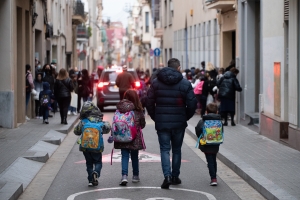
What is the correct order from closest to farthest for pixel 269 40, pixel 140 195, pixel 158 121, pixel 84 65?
1. pixel 140 195
2. pixel 158 121
3. pixel 269 40
4. pixel 84 65

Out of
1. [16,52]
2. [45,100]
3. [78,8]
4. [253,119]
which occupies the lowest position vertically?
[253,119]

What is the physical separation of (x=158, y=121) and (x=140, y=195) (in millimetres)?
1227

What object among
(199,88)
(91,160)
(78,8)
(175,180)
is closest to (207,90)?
(199,88)

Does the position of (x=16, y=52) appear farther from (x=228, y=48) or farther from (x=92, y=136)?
(x=92, y=136)

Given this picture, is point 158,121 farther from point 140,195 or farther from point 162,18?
point 162,18

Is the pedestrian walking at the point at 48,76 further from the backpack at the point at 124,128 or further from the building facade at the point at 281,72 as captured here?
the backpack at the point at 124,128

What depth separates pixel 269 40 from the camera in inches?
709

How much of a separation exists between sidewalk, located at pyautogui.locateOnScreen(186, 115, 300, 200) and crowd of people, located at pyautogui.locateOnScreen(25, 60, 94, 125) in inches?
202

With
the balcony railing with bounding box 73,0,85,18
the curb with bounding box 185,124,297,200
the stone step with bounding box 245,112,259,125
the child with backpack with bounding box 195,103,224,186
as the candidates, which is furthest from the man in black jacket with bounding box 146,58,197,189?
the balcony railing with bounding box 73,0,85,18

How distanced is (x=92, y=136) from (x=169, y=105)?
1207 mm

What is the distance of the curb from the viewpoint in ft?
31.3

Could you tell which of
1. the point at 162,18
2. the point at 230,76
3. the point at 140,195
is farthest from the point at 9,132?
the point at 162,18

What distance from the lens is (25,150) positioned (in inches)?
578

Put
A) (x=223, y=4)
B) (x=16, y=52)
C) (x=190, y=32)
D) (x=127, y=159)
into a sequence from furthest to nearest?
(x=190, y=32) → (x=223, y=4) → (x=16, y=52) → (x=127, y=159)
